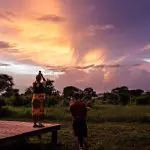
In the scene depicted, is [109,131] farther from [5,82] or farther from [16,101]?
[5,82]

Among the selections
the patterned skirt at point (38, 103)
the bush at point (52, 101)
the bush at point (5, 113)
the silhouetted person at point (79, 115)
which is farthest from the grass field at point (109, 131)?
the bush at point (52, 101)

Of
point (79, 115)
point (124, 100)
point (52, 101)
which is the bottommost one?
point (79, 115)

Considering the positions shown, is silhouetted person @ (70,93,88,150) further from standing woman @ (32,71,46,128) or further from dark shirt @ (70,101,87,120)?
standing woman @ (32,71,46,128)

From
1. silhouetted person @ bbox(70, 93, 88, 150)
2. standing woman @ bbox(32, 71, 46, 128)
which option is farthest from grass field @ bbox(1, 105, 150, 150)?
silhouetted person @ bbox(70, 93, 88, 150)

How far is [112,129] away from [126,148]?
530cm

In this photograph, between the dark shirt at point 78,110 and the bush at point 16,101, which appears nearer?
the dark shirt at point 78,110

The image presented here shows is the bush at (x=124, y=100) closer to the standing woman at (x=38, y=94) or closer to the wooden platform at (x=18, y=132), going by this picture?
the wooden platform at (x=18, y=132)

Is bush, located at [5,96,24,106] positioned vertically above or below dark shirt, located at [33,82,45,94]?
above

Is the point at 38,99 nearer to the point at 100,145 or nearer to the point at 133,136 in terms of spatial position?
the point at 100,145

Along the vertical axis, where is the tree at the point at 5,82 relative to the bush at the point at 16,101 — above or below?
above

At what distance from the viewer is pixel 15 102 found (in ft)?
127

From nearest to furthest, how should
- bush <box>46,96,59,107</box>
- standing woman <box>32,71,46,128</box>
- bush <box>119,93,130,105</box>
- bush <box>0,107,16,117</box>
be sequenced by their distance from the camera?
standing woman <box>32,71,46,128</box> < bush <box>0,107,16,117</box> < bush <box>46,96,59,107</box> < bush <box>119,93,130,105</box>

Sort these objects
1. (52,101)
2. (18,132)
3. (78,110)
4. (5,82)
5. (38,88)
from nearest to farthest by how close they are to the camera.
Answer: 1. (78,110)
2. (18,132)
3. (38,88)
4. (52,101)
5. (5,82)

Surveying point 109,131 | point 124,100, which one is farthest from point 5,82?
point 109,131
